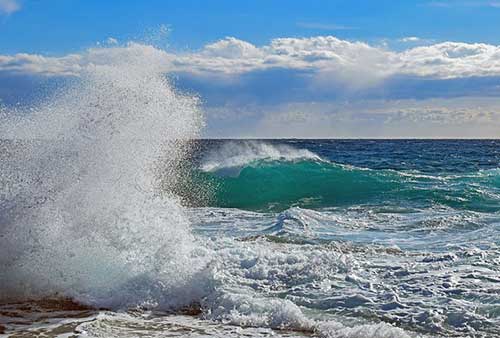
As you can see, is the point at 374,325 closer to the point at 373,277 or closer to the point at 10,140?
Result: the point at 373,277

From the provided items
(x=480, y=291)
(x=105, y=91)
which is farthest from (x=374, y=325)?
(x=105, y=91)

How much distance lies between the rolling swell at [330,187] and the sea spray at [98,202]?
8474 millimetres

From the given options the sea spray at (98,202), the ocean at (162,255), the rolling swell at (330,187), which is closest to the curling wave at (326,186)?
the rolling swell at (330,187)

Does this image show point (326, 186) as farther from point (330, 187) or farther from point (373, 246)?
point (373, 246)

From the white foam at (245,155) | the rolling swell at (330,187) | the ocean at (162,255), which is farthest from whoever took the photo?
the white foam at (245,155)

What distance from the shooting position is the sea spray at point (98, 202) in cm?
724

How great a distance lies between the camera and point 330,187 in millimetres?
21891

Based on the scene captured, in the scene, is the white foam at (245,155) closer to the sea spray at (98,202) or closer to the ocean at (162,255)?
the ocean at (162,255)

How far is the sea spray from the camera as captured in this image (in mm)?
7238

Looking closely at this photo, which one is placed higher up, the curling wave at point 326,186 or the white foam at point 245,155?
the white foam at point 245,155

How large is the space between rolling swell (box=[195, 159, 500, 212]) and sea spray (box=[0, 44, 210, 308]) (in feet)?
27.8

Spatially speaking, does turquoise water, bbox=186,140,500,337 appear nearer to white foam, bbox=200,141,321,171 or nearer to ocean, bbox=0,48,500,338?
ocean, bbox=0,48,500,338

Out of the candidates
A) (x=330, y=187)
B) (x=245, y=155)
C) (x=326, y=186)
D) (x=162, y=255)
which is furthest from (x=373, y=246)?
(x=245, y=155)

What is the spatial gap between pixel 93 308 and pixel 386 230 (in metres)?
7.28
